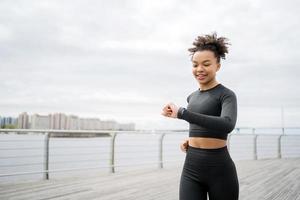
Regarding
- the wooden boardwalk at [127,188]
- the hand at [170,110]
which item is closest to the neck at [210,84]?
the hand at [170,110]

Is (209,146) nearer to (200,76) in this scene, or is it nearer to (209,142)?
(209,142)

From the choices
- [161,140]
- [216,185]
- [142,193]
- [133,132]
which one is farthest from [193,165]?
[161,140]

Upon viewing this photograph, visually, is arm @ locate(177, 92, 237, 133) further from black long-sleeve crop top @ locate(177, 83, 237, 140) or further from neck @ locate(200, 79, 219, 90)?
neck @ locate(200, 79, 219, 90)

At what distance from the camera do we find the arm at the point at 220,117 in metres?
1.89

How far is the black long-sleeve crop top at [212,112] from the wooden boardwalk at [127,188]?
11.4 ft

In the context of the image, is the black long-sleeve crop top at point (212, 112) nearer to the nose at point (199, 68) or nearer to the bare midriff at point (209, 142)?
the bare midriff at point (209, 142)

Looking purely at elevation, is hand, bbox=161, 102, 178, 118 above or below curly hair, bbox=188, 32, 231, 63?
below

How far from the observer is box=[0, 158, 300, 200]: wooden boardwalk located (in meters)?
5.49

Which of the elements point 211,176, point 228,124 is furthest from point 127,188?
point 228,124

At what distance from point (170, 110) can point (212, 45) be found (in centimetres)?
61

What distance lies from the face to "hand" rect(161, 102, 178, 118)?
0.39m

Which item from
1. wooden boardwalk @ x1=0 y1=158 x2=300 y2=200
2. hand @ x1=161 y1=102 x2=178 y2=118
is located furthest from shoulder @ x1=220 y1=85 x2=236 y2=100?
wooden boardwalk @ x1=0 y1=158 x2=300 y2=200

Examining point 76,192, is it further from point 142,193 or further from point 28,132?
point 28,132

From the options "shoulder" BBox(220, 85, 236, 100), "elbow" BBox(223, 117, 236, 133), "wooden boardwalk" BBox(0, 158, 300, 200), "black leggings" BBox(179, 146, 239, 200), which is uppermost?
"shoulder" BBox(220, 85, 236, 100)
